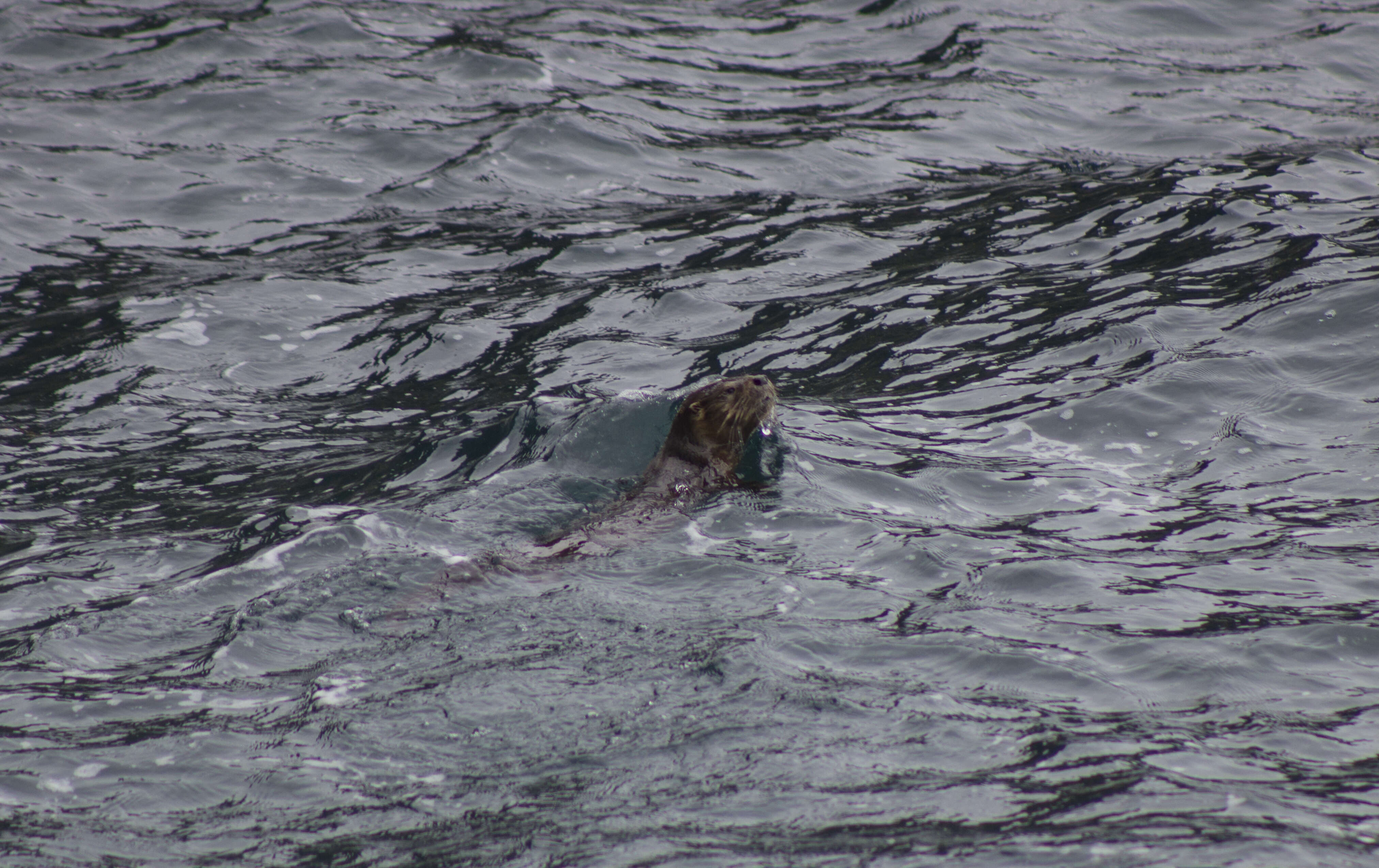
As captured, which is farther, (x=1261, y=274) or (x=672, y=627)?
(x=1261, y=274)

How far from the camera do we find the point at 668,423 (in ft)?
30.7

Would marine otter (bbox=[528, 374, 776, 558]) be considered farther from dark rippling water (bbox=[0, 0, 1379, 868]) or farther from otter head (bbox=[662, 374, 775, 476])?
dark rippling water (bbox=[0, 0, 1379, 868])

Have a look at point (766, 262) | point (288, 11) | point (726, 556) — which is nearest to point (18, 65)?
point (288, 11)

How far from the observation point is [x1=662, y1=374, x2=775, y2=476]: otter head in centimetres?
870

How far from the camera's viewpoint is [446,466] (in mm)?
8820

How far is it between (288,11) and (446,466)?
1157 centimetres

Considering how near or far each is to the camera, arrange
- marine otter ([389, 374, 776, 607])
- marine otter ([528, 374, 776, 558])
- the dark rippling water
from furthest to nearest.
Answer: marine otter ([528, 374, 776, 558]) < marine otter ([389, 374, 776, 607]) < the dark rippling water

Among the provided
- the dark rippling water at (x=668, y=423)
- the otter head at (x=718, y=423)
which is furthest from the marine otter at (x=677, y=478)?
the dark rippling water at (x=668, y=423)

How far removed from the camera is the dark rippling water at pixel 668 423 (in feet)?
16.0

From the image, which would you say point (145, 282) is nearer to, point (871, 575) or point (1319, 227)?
point (871, 575)

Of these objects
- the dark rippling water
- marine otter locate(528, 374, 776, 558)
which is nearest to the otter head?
marine otter locate(528, 374, 776, 558)

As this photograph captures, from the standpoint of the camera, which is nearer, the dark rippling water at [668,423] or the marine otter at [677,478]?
the dark rippling water at [668,423]

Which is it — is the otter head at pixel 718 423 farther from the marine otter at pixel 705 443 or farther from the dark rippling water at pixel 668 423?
the dark rippling water at pixel 668 423

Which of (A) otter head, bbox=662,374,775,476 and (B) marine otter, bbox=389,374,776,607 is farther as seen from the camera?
(A) otter head, bbox=662,374,775,476
